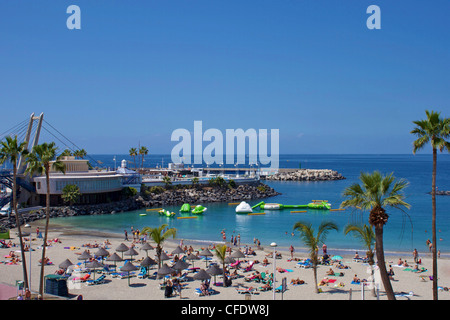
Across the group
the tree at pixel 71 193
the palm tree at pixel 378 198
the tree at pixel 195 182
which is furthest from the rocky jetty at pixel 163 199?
the palm tree at pixel 378 198

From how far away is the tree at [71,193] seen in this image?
6344 centimetres

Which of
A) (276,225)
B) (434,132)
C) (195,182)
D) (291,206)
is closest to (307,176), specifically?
(195,182)

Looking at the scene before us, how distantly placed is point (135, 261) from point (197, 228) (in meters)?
21.5

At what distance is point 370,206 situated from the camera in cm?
1673

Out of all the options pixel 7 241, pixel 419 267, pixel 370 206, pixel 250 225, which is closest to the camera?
pixel 370 206

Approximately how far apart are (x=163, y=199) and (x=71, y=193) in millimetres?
18926

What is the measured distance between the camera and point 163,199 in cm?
7794

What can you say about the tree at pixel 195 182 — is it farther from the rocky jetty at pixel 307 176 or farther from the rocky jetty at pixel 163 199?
the rocky jetty at pixel 307 176

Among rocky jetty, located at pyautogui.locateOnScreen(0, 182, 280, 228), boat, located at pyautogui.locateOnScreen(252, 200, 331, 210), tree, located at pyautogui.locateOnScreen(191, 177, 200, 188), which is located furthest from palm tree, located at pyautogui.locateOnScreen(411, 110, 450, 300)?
tree, located at pyautogui.locateOnScreen(191, 177, 200, 188)

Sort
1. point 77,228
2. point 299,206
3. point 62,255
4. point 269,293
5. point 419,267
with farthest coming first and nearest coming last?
point 299,206
point 77,228
point 62,255
point 419,267
point 269,293

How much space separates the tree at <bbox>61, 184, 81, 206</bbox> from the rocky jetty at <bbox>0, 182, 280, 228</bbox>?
114 centimetres

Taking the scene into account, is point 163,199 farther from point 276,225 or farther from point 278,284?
point 278,284
